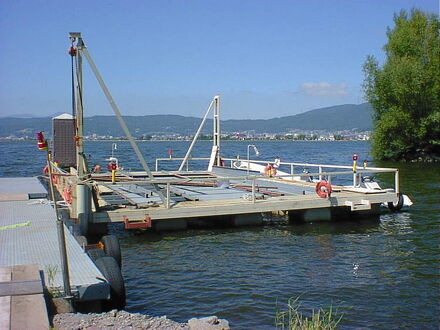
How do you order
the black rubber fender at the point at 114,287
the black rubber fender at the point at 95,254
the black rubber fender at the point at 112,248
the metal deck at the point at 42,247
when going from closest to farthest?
the metal deck at the point at 42,247 → the black rubber fender at the point at 114,287 → the black rubber fender at the point at 95,254 → the black rubber fender at the point at 112,248

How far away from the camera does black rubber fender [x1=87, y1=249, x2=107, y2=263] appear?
8.66 metres

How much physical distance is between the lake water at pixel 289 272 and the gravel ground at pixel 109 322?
6.27ft

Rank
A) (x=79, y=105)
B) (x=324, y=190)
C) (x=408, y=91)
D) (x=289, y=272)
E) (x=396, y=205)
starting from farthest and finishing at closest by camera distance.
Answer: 1. (x=408, y=91)
2. (x=396, y=205)
3. (x=324, y=190)
4. (x=79, y=105)
5. (x=289, y=272)

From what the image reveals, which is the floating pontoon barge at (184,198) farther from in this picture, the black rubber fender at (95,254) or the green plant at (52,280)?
the green plant at (52,280)

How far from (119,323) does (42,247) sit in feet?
11.5

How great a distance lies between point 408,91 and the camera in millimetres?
40906

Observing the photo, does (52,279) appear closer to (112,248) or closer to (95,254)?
(95,254)

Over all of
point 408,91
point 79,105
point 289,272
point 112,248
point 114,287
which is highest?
point 408,91

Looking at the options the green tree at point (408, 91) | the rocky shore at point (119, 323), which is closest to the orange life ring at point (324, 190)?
the rocky shore at point (119, 323)

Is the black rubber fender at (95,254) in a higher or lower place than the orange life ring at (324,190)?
lower

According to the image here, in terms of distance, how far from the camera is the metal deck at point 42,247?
700 cm

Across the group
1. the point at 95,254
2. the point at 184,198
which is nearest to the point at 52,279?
the point at 95,254

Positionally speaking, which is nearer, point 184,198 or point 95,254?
point 95,254

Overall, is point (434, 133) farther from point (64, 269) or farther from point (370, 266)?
point (64, 269)
